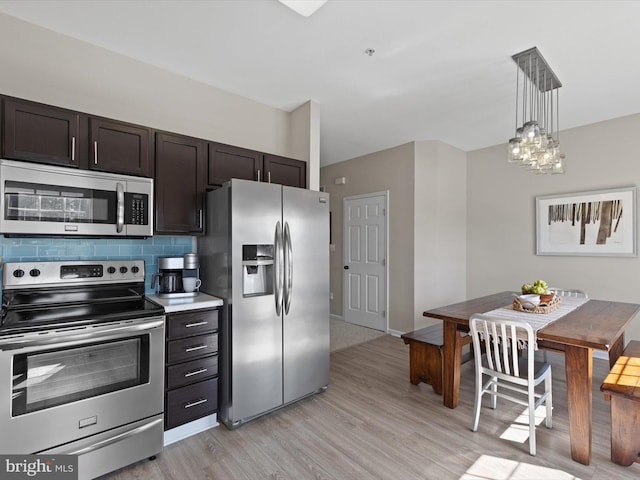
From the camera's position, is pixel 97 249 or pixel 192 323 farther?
pixel 97 249

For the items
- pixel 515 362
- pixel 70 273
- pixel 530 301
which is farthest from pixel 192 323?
pixel 530 301

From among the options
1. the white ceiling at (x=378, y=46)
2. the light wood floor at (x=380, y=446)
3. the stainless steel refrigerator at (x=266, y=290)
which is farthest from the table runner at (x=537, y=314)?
the white ceiling at (x=378, y=46)

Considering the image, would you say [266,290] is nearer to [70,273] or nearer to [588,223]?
[70,273]

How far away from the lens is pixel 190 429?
2303 millimetres

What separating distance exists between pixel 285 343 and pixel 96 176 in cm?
181

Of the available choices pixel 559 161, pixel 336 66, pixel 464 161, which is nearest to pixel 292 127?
pixel 336 66

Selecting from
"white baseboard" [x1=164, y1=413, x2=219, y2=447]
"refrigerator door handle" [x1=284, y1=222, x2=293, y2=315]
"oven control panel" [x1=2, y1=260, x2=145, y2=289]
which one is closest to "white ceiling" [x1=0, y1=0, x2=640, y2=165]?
"refrigerator door handle" [x1=284, y1=222, x2=293, y2=315]

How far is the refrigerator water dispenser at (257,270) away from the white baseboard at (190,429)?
957 mm

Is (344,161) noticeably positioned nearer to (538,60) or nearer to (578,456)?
(538,60)

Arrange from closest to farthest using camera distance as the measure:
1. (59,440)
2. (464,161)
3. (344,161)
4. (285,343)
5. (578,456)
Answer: (59,440) < (578,456) < (285,343) < (464,161) < (344,161)

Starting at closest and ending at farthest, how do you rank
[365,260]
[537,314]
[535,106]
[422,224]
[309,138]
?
1. [537,314]
2. [309,138]
3. [535,106]
4. [422,224]
5. [365,260]

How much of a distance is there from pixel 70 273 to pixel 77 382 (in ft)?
2.54

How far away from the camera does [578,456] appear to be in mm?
1999

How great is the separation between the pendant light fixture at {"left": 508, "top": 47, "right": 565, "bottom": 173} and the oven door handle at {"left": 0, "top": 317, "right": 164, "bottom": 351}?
291cm
